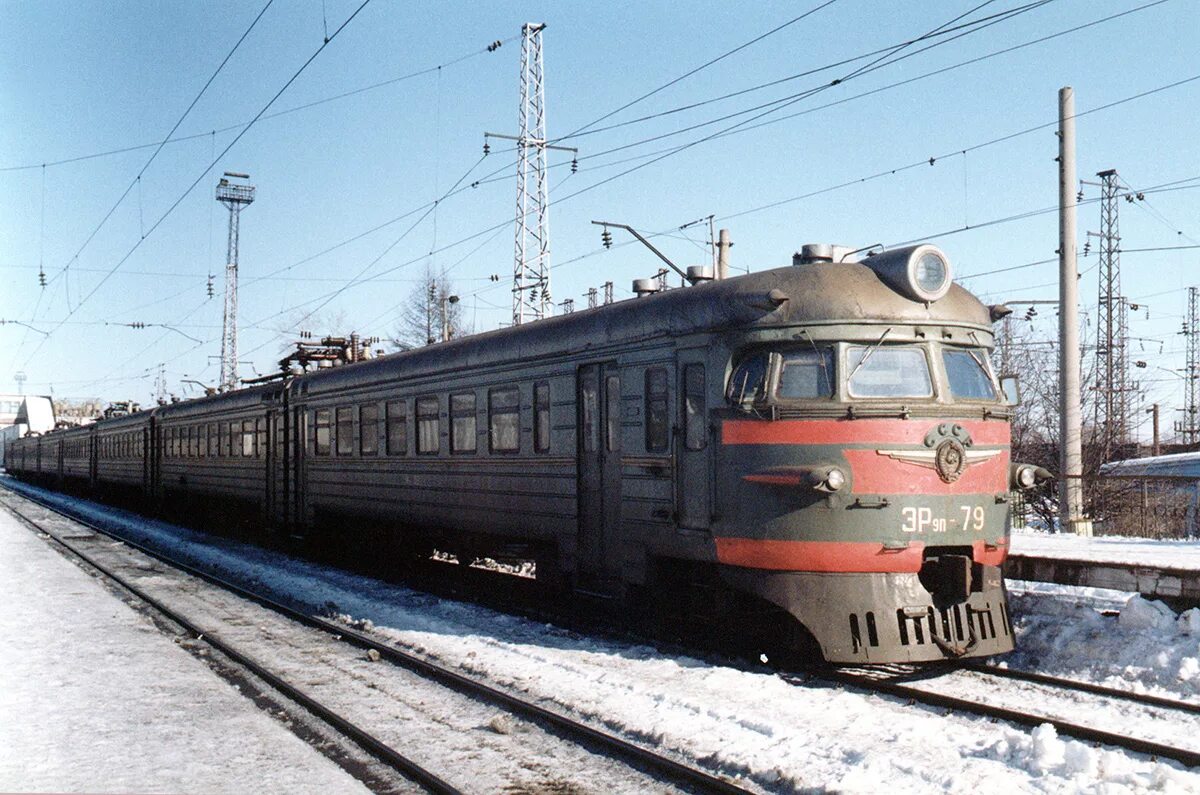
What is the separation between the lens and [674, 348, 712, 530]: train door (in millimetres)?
8992

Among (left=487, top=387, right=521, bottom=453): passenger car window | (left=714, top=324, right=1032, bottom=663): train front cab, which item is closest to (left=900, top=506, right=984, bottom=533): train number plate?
(left=714, top=324, right=1032, bottom=663): train front cab

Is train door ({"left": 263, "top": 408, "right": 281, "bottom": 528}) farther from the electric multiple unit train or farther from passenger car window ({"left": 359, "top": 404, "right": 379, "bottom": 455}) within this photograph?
the electric multiple unit train

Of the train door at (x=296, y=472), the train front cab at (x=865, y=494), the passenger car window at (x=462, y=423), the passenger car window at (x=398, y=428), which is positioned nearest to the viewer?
the train front cab at (x=865, y=494)

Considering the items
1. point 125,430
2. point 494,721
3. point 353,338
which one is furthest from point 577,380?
point 125,430

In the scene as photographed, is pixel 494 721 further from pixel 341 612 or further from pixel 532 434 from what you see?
pixel 341 612

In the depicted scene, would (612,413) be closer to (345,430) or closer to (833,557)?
(833,557)

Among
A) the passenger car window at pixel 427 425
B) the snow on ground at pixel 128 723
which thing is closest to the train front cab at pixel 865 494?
the snow on ground at pixel 128 723

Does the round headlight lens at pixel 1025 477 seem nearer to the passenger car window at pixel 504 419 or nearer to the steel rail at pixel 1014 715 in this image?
the steel rail at pixel 1014 715

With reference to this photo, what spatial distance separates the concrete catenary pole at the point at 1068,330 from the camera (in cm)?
1669

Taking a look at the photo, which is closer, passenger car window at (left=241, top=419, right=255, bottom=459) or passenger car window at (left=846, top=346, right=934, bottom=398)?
passenger car window at (left=846, top=346, right=934, bottom=398)

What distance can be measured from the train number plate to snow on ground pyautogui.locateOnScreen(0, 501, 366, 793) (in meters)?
4.56

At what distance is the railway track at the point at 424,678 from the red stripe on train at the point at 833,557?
2.10 meters

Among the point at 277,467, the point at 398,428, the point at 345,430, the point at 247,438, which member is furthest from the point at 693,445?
the point at 247,438

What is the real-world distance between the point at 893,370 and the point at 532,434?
14.2 feet
